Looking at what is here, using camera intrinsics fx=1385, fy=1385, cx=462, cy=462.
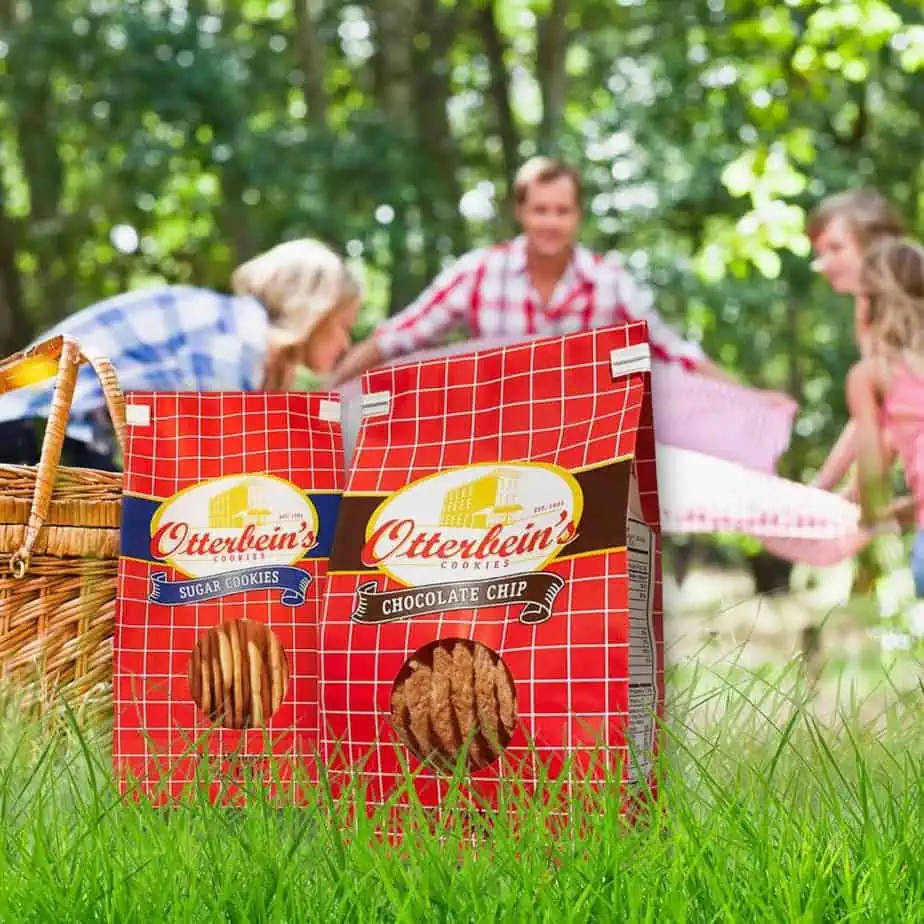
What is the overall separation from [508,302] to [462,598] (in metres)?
2.56

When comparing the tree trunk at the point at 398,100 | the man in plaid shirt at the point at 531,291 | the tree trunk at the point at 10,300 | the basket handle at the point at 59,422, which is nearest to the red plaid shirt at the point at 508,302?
the man in plaid shirt at the point at 531,291

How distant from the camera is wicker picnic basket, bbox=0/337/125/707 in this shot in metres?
1.50

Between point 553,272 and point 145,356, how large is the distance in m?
1.35

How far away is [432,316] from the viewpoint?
149 inches

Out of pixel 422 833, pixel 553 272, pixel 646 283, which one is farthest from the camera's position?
pixel 646 283

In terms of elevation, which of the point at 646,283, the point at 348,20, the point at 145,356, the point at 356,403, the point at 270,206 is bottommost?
the point at 356,403

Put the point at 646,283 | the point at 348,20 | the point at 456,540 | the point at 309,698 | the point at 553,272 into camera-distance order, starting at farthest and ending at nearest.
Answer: the point at 348,20 < the point at 646,283 < the point at 553,272 < the point at 309,698 < the point at 456,540

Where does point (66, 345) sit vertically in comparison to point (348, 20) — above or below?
below

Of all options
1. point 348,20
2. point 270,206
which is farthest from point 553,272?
point 348,20

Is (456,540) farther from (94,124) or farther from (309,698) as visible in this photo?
(94,124)

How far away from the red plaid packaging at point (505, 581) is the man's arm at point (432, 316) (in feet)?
7.80

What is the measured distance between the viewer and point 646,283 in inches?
267

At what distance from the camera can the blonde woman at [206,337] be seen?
2578 mm

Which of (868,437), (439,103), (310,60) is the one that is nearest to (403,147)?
(310,60)
